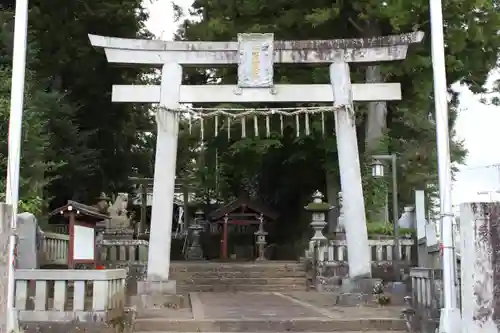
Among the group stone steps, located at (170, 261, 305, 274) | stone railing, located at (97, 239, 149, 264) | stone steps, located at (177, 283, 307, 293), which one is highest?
stone railing, located at (97, 239, 149, 264)

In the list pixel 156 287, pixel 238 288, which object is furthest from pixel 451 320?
pixel 238 288

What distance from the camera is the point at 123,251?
1492 cm

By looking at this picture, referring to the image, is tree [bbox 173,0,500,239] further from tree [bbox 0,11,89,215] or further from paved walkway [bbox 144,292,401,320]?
paved walkway [bbox 144,292,401,320]

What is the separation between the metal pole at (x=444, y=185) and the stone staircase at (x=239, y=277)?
7.89 meters

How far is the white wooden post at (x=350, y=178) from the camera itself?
38.1 feet

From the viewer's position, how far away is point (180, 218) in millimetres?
30703

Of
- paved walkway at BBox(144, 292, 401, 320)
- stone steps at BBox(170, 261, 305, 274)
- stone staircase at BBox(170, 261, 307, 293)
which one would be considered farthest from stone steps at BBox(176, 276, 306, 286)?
paved walkway at BBox(144, 292, 401, 320)

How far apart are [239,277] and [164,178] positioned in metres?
5.31

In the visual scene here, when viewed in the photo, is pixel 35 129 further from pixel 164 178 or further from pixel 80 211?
pixel 164 178

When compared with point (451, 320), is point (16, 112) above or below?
above

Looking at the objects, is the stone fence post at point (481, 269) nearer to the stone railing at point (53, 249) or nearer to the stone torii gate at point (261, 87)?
the stone torii gate at point (261, 87)

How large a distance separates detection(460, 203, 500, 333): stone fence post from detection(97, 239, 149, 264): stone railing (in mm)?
10487

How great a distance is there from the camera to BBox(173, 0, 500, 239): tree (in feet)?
50.6

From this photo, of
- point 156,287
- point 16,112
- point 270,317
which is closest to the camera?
point 16,112
